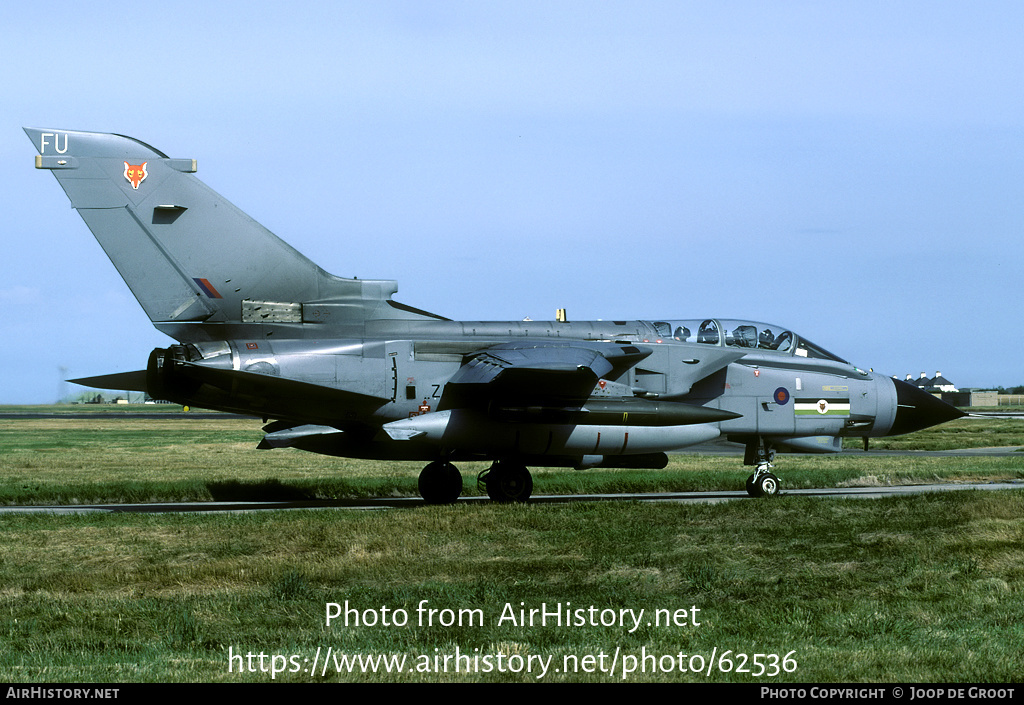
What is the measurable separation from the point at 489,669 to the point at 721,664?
1505 mm

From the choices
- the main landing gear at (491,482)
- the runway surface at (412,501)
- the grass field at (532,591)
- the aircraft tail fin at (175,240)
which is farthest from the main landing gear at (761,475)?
the aircraft tail fin at (175,240)

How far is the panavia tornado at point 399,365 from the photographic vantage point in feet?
53.4

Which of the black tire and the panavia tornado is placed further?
the black tire

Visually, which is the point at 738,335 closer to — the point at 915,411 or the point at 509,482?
the point at 915,411

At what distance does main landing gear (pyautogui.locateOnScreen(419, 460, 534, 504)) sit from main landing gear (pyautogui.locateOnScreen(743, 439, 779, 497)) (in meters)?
4.16

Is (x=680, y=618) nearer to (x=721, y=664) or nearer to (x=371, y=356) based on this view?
(x=721, y=664)

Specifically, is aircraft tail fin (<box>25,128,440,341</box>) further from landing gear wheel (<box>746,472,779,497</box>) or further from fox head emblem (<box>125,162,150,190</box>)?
landing gear wheel (<box>746,472,779,497</box>)

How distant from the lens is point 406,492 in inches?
846

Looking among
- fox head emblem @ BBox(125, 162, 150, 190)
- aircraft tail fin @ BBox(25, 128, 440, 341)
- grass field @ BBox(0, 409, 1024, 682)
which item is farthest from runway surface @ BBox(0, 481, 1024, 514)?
fox head emblem @ BBox(125, 162, 150, 190)

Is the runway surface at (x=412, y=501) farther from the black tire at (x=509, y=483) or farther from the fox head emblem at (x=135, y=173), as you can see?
the fox head emblem at (x=135, y=173)

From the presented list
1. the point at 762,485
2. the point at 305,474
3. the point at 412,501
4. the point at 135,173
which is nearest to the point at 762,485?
the point at 762,485

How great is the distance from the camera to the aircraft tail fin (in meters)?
16.2

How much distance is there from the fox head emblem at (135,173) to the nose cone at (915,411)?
46.7 ft
